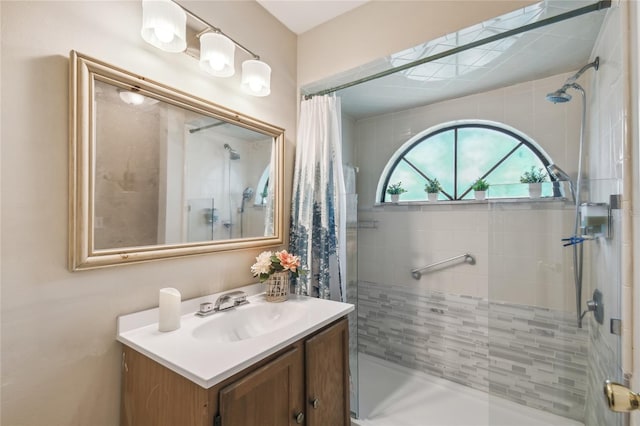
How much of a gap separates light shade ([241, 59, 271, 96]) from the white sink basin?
3.67 ft

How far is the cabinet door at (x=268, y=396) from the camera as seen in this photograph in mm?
811

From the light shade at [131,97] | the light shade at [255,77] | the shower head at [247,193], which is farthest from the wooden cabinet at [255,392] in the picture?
the light shade at [255,77]

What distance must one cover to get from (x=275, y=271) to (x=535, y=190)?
151 centimetres

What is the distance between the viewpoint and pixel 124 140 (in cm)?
106

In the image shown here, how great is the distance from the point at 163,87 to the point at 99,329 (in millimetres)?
957

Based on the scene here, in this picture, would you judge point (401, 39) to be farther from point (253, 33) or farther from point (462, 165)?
point (462, 165)

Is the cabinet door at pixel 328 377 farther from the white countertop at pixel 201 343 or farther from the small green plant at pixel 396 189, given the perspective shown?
the small green plant at pixel 396 189

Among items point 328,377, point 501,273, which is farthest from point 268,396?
point 501,273

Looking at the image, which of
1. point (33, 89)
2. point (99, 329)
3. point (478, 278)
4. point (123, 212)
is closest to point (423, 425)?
point (478, 278)

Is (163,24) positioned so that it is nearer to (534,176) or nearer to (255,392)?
(255,392)

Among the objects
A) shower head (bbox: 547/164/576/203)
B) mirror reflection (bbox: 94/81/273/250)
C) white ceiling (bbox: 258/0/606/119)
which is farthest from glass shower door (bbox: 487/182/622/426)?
mirror reflection (bbox: 94/81/273/250)

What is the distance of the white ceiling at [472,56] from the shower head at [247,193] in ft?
2.74

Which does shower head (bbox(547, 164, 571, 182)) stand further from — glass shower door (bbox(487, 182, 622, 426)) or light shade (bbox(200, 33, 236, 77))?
light shade (bbox(200, 33, 236, 77))

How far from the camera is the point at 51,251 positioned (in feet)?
2.92
